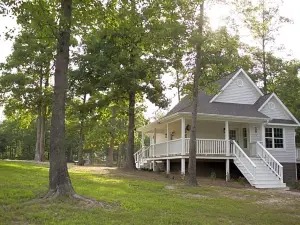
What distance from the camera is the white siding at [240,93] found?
2311cm

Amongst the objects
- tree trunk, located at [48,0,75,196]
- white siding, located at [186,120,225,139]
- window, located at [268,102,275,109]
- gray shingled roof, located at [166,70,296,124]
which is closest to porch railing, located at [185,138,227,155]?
gray shingled roof, located at [166,70,296,124]

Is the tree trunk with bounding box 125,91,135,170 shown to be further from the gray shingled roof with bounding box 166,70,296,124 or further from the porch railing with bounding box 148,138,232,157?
the porch railing with bounding box 148,138,232,157

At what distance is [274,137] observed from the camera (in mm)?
23438

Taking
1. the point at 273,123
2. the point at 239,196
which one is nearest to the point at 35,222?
the point at 239,196

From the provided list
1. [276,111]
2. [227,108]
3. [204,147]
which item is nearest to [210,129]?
[227,108]

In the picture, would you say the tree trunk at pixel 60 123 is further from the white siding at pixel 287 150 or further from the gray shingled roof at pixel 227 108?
the white siding at pixel 287 150

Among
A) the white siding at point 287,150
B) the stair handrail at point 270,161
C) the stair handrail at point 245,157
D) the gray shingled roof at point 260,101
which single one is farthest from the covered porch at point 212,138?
the white siding at point 287,150

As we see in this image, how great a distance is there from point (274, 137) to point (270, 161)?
172 inches

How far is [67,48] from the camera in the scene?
30.4 feet

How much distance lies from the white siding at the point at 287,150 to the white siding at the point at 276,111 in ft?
3.03

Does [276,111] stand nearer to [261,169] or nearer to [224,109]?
[224,109]

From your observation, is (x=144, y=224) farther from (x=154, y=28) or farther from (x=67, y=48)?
(x=154, y=28)

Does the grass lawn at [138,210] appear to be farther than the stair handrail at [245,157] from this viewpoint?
No

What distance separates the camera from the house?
1972cm
